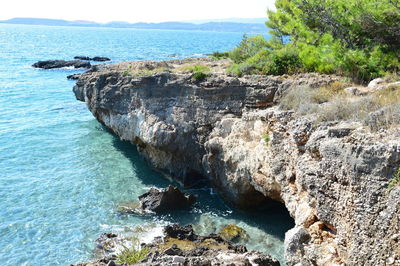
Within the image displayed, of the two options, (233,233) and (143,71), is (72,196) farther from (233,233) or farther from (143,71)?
(143,71)

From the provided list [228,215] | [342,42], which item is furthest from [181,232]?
[342,42]

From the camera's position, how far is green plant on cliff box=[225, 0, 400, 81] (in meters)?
16.8

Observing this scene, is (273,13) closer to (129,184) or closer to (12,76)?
(129,184)

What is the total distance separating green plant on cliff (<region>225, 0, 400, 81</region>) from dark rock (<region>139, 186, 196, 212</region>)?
7112 millimetres

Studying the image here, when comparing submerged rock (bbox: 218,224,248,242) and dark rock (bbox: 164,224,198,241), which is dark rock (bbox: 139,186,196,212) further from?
submerged rock (bbox: 218,224,248,242)

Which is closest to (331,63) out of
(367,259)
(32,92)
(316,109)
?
(316,109)

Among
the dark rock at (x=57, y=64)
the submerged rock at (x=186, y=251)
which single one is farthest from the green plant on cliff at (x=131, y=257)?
the dark rock at (x=57, y=64)

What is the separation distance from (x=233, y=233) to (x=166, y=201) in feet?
11.9

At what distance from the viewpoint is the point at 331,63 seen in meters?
17.7

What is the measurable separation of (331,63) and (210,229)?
8766 mm

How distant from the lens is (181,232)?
607 inches

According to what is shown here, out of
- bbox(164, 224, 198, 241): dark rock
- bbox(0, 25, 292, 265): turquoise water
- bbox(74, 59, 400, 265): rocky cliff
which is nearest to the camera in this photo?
bbox(74, 59, 400, 265): rocky cliff

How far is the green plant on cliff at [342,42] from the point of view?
55.2 feet

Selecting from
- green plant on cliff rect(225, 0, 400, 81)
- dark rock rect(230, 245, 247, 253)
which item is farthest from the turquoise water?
green plant on cliff rect(225, 0, 400, 81)
